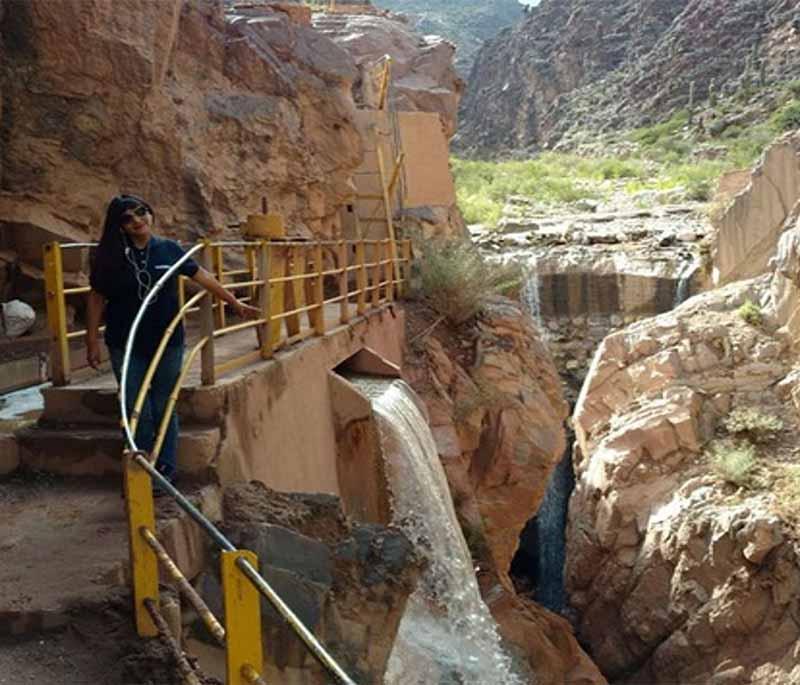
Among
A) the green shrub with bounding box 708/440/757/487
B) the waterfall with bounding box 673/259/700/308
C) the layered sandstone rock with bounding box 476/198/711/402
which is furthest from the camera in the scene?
the layered sandstone rock with bounding box 476/198/711/402

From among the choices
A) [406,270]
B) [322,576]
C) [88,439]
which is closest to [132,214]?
[88,439]

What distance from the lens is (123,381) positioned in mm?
3971

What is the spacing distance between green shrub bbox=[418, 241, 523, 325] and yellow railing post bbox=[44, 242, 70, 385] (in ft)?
28.2

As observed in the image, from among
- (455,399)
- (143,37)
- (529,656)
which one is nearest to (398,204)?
(455,399)

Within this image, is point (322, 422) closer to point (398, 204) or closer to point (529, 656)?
point (529, 656)

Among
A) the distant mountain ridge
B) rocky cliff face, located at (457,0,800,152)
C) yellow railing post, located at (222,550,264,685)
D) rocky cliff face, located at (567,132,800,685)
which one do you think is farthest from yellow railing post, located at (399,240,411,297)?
the distant mountain ridge

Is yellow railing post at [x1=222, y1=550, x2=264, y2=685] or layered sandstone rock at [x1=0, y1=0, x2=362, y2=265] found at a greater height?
layered sandstone rock at [x1=0, y1=0, x2=362, y2=265]

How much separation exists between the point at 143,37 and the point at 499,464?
7.38 meters

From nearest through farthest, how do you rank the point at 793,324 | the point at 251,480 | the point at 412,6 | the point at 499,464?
1. the point at 251,480
2. the point at 499,464
3. the point at 793,324
4. the point at 412,6

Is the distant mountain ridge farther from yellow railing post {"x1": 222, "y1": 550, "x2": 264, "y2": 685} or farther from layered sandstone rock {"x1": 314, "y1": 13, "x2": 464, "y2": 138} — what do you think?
yellow railing post {"x1": 222, "y1": 550, "x2": 264, "y2": 685}

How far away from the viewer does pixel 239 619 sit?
2.50 metres

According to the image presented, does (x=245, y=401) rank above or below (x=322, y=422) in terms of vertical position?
above

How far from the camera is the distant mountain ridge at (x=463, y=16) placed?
109m

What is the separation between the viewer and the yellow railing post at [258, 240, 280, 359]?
6184 mm
